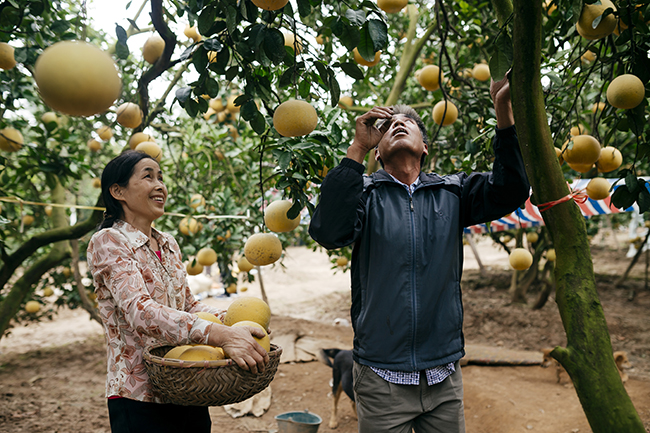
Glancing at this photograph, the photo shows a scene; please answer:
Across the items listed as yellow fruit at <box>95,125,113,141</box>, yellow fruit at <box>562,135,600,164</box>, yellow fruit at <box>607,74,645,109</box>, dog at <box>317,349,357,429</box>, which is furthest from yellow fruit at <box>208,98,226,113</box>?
yellow fruit at <box>607,74,645,109</box>

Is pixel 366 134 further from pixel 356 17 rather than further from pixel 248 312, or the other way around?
pixel 248 312

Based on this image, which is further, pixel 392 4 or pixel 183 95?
pixel 392 4

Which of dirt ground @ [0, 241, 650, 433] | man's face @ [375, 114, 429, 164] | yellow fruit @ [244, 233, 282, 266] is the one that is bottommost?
dirt ground @ [0, 241, 650, 433]

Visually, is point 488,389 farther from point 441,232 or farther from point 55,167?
point 55,167

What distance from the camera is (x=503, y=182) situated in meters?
1.44

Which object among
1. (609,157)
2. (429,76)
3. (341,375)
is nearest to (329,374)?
(341,375)

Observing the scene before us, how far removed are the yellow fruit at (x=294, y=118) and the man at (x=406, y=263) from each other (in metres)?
0.19

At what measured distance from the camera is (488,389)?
396 cm

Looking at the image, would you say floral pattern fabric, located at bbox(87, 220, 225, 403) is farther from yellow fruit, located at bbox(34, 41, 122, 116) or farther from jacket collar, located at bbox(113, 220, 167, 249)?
yellow fruit, located at bbox(34, 41, 122, 116)

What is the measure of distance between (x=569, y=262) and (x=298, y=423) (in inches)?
89.2

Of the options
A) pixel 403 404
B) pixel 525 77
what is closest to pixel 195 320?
pixel 403 404

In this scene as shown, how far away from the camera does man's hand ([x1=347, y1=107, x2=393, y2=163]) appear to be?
1436mm

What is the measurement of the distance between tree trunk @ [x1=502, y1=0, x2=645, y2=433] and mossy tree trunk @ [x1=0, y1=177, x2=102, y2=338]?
257 centimetres

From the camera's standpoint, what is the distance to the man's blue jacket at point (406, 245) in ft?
4.51
